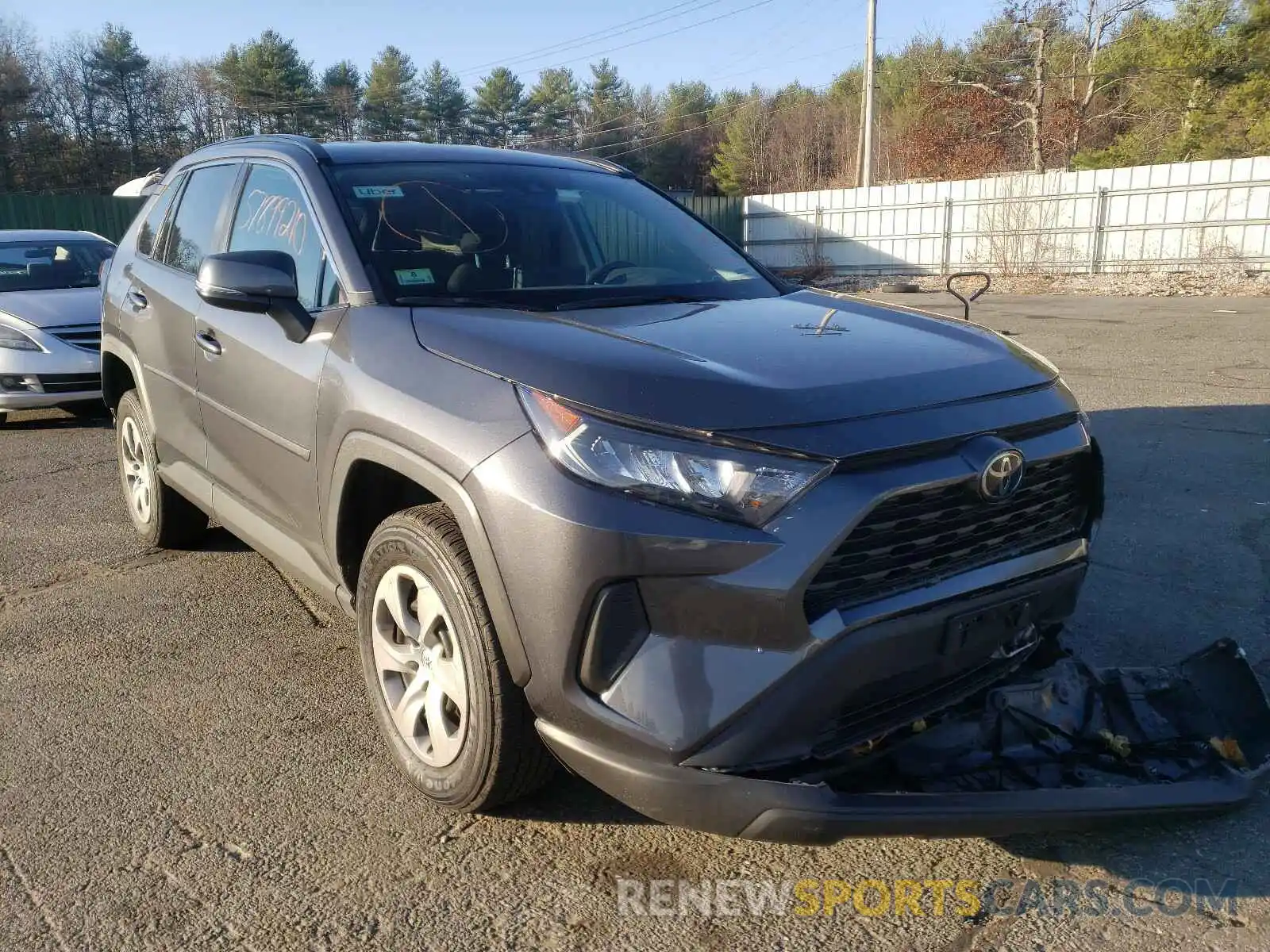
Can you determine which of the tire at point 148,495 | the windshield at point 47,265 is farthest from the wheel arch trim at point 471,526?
the windshield at point 47,265

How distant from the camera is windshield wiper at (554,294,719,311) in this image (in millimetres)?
2967

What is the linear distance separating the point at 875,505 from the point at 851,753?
2.03 ft

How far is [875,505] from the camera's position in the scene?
6.80 feet

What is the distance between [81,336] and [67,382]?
47 centimetres

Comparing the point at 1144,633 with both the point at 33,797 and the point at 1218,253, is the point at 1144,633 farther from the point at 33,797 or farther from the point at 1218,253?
the point at 1218,253

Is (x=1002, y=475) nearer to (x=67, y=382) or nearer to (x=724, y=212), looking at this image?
(x=67, y=382)

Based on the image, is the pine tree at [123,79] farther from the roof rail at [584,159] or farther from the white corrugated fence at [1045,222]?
the roof rail at [584,159]

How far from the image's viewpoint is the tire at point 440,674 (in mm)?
2322

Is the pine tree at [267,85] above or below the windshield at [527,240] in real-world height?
above

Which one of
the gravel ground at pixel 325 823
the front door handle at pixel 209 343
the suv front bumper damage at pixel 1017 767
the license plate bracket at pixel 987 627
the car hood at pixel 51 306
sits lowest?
the gravel ground at pixel 325 823

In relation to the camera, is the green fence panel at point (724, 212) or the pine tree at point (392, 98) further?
the pine tree at point (392, 98)

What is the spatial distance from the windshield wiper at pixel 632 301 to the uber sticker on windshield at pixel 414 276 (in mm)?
409

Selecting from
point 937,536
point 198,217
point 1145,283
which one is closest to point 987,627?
point 937,536

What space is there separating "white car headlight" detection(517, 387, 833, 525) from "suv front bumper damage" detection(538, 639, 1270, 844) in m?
0.55
